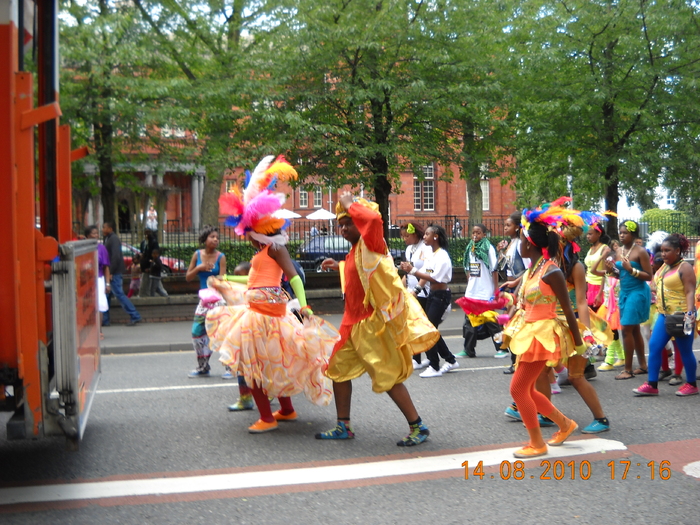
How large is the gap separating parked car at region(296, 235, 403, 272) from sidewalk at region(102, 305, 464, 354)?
1.93 m

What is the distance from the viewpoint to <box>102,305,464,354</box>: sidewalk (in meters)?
12.2

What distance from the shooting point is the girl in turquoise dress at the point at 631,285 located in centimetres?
837

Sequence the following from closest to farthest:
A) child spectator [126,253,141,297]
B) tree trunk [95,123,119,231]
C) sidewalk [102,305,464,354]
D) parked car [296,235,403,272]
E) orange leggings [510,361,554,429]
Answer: orange leggings [510,361,554,429]
sidewalk [102,305,464,354]
tree trunk [95,123,119,231]
child spectator [126,253,141,297]
parked car [296,235,403,272]

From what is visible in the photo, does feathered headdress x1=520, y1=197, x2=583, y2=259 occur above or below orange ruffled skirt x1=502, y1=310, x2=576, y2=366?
above

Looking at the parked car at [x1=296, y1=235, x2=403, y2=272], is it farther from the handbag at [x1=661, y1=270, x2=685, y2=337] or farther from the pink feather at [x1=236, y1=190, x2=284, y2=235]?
the pink feather at [x1=236, y1=190, x2=284, y2=235]

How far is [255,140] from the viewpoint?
1677 cm

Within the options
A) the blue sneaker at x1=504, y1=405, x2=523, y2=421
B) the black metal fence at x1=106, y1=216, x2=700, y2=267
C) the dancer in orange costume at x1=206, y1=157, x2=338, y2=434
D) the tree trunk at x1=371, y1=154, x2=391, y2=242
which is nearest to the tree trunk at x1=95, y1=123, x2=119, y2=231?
the black metal fence at x1=106, y1=216, x2=700, y2=267

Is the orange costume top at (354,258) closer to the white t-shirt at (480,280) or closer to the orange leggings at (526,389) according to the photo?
the orange leggings at (526,389)

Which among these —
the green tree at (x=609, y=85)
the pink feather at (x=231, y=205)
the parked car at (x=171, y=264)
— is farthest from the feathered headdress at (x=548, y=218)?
the green tree at (x=609, y=85)

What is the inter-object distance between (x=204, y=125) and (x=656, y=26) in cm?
1042

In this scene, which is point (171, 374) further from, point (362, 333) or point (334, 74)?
point (334, 74)

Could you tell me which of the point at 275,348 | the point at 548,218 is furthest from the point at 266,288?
the point at 548,218

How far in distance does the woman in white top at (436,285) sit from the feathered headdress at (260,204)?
9.33 feet
